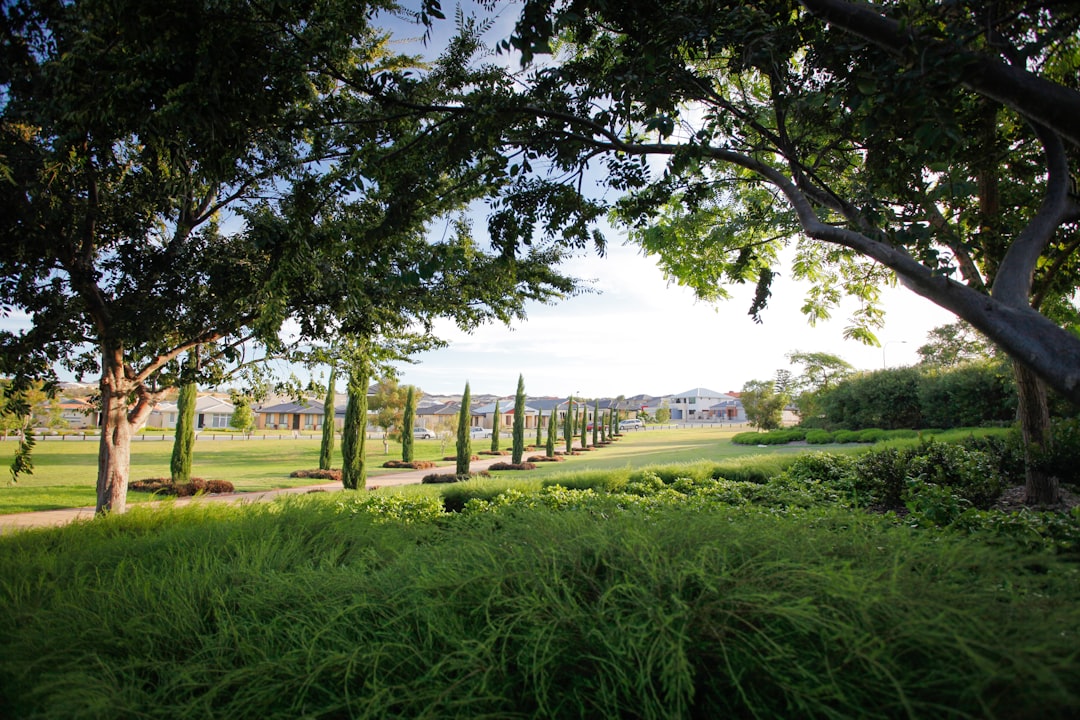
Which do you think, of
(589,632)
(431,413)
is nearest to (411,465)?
(589,632)

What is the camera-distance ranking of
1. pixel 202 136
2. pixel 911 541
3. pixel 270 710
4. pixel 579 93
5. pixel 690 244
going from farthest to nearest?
pixel 690 244
pixel 579 93
pixel 202 136
pixel 911 541
pixel 270 710

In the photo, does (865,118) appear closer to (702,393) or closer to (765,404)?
(765,404)

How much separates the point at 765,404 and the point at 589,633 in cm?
4052

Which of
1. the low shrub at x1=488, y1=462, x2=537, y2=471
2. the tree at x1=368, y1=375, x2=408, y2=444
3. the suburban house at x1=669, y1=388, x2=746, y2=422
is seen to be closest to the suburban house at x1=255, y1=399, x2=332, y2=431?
the tree at x1=368, y1=375, x2=408, y2=444

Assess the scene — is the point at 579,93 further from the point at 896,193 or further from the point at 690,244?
the point at 690,244

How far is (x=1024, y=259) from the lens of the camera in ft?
12.3

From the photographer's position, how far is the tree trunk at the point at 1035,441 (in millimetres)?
6930

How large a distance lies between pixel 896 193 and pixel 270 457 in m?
31.2

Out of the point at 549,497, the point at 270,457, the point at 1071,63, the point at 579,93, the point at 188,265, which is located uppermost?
the point at 1071,63

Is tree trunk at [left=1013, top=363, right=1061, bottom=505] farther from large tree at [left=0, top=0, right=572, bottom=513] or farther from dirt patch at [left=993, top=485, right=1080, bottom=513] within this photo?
large tree at [left=0, top=0, right=572, bottom=513]

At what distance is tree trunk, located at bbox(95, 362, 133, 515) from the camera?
7.38m

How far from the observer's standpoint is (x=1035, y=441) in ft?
25.0

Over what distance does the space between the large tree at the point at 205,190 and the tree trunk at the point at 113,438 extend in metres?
0.03

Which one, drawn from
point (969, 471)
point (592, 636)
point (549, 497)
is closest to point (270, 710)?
point (592, 636)
